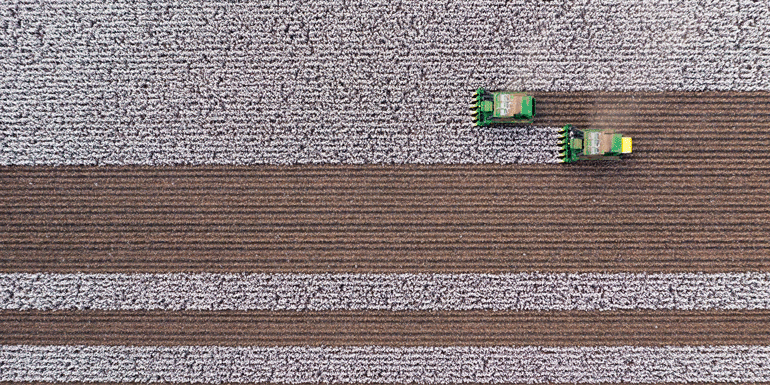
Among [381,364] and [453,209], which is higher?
[453,209]

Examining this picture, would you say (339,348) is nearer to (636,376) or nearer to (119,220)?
(119,220)

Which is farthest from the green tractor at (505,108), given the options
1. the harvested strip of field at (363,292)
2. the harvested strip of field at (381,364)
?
the harvested strip of field at (381,364)

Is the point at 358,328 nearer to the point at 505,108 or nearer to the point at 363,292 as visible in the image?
the point at 363,292

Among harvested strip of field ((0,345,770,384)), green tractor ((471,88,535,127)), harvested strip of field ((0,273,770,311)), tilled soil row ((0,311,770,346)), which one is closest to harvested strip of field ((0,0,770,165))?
green tractor ((471,88,535,127))

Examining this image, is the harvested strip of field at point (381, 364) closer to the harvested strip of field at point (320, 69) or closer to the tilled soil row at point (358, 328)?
the tilled soil row at point (358, 328)

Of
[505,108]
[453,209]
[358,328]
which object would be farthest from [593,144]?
[358,328]

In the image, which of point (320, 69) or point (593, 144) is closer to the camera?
point (593, 144)

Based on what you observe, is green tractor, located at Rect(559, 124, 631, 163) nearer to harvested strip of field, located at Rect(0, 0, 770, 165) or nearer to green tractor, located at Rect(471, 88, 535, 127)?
harvested strip of field, located at Rect(0, 0, 770, 165)
